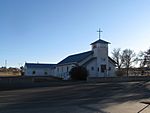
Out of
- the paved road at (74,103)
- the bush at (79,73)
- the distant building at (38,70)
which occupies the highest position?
the distant building at (38,70)

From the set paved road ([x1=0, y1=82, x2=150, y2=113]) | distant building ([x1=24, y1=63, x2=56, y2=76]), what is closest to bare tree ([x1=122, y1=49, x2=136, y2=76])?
distant building ([x1=24, y1=63, x2=56, y2=76])

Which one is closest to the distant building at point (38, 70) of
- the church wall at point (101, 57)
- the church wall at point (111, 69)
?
the church wall at point (111, 69)

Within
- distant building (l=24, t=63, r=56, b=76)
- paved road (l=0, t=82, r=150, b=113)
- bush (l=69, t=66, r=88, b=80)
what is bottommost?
paved road (l=0, t=82, r=150, b=113)

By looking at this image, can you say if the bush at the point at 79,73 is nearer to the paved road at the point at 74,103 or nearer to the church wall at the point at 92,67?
the church wall at the point at 92,67

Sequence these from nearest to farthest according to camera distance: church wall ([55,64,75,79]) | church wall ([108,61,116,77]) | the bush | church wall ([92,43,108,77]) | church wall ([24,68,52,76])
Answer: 1. the bush
2. church wall ([92,43,108,77])
3. church wall ([108,61,116,77])
4. church wall ([55,64,75,79])
5. church wall ([24,68,52,76])

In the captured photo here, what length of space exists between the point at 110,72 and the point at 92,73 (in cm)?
428

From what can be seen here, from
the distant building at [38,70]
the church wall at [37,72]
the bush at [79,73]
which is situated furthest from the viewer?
the distant building at [38,70]

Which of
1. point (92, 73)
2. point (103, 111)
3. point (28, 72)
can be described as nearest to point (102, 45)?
point (92, 73)

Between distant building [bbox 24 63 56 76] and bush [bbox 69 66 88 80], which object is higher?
distant building [bbox 24 63 56 76]

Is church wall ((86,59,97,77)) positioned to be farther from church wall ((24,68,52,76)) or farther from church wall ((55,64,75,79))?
church wall ((24,68,52,76))

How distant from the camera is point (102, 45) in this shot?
55531 mm

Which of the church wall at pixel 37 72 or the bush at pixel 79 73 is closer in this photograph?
Result: the bush at pixel 79 73

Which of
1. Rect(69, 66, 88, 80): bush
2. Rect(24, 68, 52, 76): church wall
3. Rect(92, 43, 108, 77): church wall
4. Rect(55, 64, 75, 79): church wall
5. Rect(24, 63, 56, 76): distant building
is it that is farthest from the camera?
Rect(24, 63, 56, 76): distant building

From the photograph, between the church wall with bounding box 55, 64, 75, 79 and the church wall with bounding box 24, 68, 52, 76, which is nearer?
the church wall with bounding box 55, 64, 75, 79
